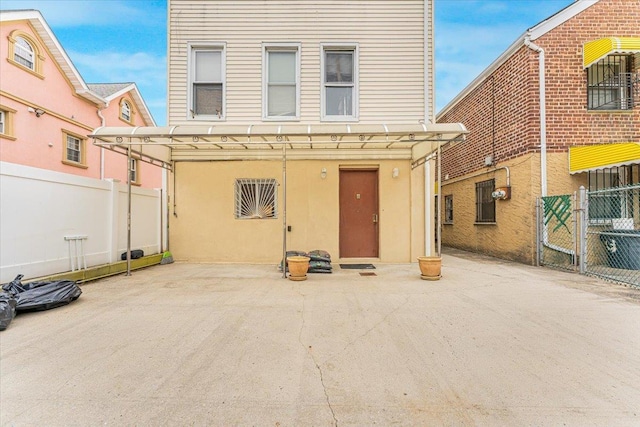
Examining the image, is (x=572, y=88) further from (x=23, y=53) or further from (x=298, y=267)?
(x=23, y=53)

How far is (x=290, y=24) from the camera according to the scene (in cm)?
817

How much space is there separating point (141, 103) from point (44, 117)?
6.74 meters

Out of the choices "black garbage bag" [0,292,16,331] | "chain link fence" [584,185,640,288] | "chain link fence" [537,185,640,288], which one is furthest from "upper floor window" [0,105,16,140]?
"chain link fence" [584,185,640,288]

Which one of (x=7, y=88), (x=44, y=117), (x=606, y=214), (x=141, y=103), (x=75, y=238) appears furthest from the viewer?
(x=141, y=103)

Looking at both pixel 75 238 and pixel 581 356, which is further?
pixel 75 238

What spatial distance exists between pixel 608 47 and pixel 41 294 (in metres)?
12.2

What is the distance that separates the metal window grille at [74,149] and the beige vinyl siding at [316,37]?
8.48 meters

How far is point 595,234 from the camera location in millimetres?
7613

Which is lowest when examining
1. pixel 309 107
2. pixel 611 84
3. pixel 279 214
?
pixel 279 214

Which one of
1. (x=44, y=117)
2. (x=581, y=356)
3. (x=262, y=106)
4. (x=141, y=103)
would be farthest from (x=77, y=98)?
(x=581, y=356)

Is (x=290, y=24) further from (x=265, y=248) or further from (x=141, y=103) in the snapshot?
(x=141, y=103)

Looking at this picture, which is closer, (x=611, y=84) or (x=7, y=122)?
(x=611, y=84)

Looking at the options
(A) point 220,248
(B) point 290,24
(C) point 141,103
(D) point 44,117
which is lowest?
(A) point 220,248

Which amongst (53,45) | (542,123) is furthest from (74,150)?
(542,123)
